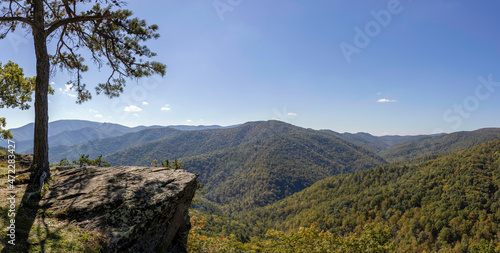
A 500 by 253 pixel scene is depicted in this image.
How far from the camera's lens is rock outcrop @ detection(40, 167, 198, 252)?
609 centimetres

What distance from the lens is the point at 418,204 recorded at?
409ft

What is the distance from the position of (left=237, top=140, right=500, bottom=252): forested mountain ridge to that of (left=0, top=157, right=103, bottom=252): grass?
11181 cm

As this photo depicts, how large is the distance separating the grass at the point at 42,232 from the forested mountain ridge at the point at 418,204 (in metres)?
112

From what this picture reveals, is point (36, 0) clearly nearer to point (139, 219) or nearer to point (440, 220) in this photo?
point (139, 219)

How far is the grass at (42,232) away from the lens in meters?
4.61

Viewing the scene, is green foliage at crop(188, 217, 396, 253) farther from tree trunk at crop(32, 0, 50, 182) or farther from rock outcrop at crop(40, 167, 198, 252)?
tree trunk at crop(32, 0, 50, 182)

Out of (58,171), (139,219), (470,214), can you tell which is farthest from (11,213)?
(470,214)

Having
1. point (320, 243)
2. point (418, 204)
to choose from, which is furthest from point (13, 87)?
point (418, 204)

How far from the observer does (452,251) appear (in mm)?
91562

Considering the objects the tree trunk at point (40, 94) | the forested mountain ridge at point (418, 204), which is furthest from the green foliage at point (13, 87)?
the forested mountain ridge at point (418, 204)

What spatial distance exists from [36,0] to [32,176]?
6.72m

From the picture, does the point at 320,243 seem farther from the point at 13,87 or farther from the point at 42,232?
the point at 13,87

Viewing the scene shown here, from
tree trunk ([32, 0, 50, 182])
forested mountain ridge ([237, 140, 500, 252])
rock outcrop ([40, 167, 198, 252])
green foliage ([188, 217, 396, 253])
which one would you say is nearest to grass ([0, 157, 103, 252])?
rock outcrop ([40, 167, 198, 252])

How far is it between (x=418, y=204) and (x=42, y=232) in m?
167
